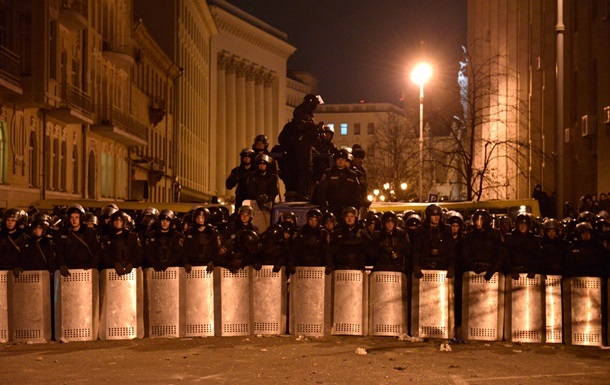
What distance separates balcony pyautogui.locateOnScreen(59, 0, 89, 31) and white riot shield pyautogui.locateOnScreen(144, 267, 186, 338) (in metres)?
26.4

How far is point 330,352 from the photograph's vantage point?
13219 millimetres

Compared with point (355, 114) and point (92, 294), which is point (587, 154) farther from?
point (355, 114)

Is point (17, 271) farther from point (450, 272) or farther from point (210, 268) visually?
point (450, 272)

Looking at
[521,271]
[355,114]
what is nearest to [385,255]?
[521,271]

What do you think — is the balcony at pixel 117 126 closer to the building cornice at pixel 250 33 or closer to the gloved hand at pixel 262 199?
the gloved hand at pixel 262 199

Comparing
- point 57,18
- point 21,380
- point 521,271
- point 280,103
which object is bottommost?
point 21,380

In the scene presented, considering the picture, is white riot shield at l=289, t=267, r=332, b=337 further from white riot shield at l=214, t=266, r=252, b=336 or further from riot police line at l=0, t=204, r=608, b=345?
white riot shield at l=214, t=266, r=252, b=336

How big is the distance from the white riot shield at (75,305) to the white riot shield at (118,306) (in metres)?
0.16

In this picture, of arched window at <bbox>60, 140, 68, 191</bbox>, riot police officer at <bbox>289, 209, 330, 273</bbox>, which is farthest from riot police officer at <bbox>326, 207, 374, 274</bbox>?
arched window at <bbox>60, 140, 68, 191</bbox>

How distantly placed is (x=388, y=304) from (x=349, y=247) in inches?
38.9

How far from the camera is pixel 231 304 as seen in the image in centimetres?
1469

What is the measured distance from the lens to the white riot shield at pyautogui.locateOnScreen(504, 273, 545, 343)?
14.4m

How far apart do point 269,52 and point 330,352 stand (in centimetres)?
12984

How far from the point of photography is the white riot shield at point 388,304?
14672 mm
